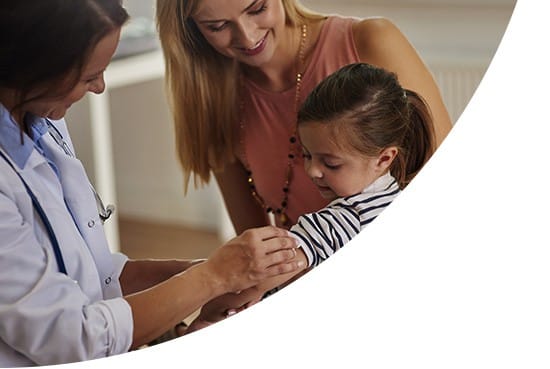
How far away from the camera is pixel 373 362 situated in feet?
2.46

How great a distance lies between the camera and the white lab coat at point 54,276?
568 mm

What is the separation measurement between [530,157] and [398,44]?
158 millimetres

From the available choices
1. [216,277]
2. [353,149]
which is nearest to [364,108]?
[353,149]

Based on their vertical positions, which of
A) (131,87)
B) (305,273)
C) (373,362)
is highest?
(131,87)

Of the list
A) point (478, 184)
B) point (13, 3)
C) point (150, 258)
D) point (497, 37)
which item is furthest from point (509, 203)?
point (13, 3)

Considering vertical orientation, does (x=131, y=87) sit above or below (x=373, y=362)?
above

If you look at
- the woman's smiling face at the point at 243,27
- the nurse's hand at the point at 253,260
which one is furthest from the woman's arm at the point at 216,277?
the woman's smiling face at the point at 243,27

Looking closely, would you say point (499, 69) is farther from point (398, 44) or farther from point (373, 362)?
point (373, 362)

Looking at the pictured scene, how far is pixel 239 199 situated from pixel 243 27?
4.4 inches

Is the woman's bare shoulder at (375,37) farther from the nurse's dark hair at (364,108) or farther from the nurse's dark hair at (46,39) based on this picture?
the nurse's dark hair at (46,39)

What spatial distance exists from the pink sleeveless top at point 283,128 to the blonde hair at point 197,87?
1 centimetres

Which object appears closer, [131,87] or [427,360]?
[131,87]

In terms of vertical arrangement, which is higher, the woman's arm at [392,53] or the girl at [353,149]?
the woman's arm at [392,53]

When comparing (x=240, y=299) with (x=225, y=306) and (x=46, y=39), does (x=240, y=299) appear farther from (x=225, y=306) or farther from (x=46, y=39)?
(x=46, y=39)
